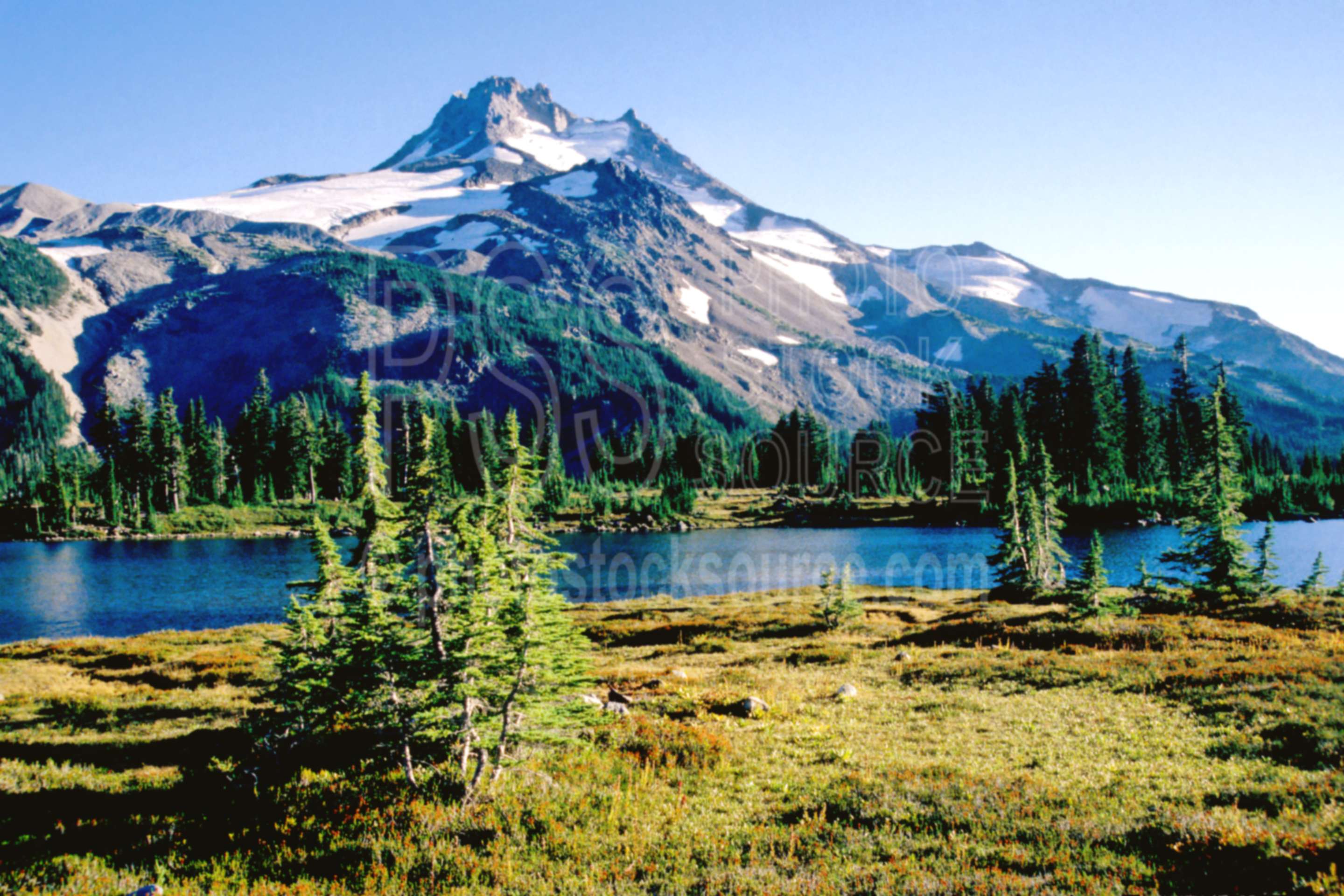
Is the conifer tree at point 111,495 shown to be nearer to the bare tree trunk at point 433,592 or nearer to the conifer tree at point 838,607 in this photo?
the conifer tree at point 838,607

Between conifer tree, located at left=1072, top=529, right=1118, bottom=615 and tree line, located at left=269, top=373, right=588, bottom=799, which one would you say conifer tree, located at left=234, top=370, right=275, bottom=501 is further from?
conifer tree, located at left=1072, top=529, right=1118, bottom=615

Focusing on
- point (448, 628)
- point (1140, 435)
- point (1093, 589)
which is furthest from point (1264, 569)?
point (1140, 435)

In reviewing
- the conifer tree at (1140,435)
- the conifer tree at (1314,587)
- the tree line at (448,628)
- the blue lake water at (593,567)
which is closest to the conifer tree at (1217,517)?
the conifer tree at (1314,587)

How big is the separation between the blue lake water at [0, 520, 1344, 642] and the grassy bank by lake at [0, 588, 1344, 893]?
117 feet

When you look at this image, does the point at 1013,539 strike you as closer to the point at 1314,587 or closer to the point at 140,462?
the point at 1314,587

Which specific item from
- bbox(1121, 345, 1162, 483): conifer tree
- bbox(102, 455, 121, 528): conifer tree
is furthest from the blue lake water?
bbox(1121, 345, 1162, 483): conifer tree

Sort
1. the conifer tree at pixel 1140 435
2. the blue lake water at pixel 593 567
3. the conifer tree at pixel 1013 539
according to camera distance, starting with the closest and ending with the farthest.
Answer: the conifer tree at pixel 1013 539
the blue lake water at pixel 593 567
the conifer tree at pixel 1140 435

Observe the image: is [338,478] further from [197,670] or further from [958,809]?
[958,809]

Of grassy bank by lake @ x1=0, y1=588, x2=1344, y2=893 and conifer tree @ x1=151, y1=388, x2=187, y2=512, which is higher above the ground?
conifer tree @ x1=151, y1=388, x2=187, y2=512

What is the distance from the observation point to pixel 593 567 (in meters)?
83.9

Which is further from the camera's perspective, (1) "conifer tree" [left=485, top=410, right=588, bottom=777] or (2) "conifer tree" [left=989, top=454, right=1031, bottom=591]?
(2) "conifer tree" [left=989, top=454, right=1031, bottom=591]

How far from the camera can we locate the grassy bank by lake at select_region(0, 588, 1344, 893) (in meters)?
10.9

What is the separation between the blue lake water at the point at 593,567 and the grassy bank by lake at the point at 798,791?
35.7 m

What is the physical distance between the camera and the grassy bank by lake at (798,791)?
35.7ft
